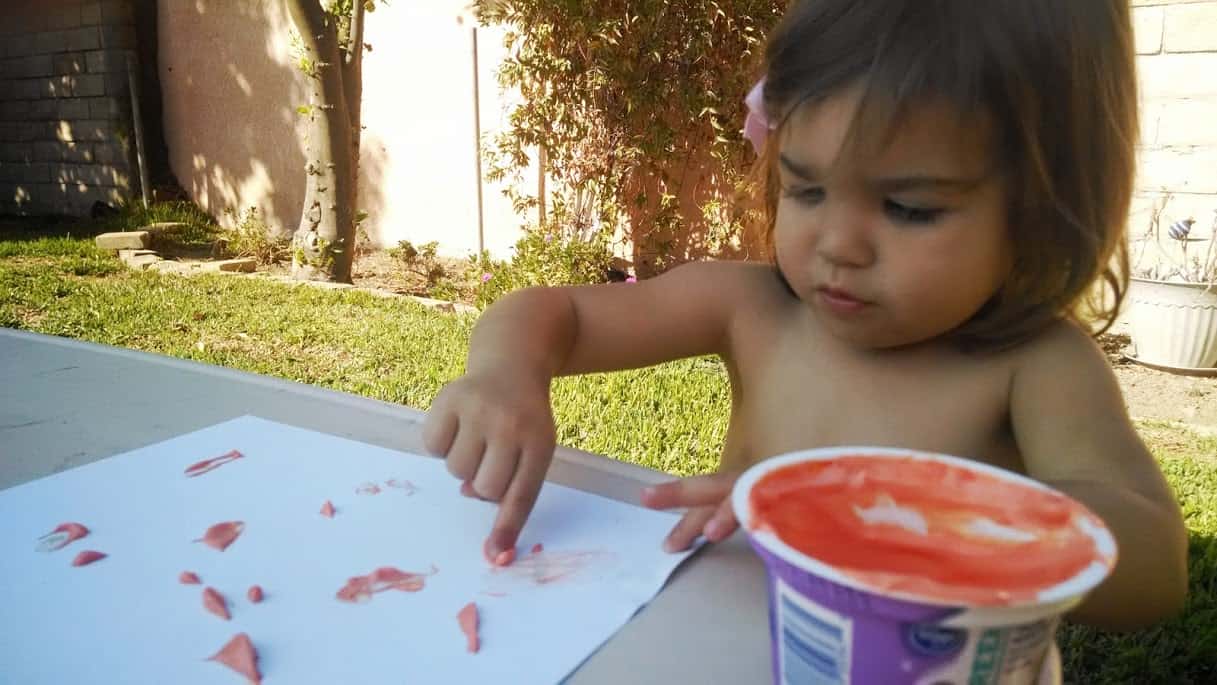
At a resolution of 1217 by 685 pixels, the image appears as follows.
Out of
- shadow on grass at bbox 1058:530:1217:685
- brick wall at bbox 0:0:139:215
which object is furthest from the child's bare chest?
brick wall at bbox 0:0:139:215

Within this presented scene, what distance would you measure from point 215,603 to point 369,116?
16.0 ft

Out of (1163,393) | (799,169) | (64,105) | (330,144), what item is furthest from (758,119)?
(64,105)

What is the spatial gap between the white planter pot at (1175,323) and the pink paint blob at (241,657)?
10.5 ft

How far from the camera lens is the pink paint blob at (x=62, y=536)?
62 cm

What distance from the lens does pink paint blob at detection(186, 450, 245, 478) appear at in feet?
2.47

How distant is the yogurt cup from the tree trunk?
396cm

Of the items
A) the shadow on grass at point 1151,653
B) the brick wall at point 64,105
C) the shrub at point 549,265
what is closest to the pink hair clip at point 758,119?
the shadow on grass at point 1151,653

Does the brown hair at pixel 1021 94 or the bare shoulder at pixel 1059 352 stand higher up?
the brown hair at pixel 1021 94

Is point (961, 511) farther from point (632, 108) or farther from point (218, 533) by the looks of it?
point (632, 108)

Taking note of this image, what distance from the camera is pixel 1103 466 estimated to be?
0.66 metres

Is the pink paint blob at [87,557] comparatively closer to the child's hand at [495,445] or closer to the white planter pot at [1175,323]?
the child's hand at [495,445]

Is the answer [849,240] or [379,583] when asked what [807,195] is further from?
[379,583]

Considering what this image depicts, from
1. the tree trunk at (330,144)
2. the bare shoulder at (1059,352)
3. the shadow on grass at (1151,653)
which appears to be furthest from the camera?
the tree trunk at (330,144)

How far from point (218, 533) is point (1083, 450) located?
0.67 metres
